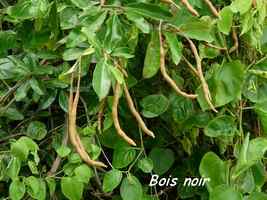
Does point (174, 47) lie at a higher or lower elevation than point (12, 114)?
higher

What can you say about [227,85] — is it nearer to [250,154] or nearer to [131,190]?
[250,154]

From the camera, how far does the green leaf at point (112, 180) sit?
98 cm

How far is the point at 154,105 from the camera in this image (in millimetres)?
1032

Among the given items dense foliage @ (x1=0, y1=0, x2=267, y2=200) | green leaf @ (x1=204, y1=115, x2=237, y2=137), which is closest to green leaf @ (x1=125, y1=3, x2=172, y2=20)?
dense foliage @ (x1=0, y1=0, x2=267, y2=200)

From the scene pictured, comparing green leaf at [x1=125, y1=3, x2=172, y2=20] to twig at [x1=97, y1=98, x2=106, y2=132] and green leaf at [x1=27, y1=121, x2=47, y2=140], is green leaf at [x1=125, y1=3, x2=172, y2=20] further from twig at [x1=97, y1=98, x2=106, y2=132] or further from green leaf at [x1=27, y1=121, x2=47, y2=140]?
green leaf at [x1=27, y1=121, x2=47, y2=140]

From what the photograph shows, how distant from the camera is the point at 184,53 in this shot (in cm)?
104

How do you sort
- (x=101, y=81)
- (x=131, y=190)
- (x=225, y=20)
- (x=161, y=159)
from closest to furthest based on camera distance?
1. (x=101, y=81)
2. (x=225, y=20)
3. (x=131, y=190)
4. (x=161, y=159)

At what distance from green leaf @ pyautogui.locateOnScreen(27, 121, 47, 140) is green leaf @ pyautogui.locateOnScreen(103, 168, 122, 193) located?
0.51ft

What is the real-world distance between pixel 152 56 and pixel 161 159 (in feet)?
1.02

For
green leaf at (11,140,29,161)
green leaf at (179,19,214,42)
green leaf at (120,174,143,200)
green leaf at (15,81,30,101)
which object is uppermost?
green leaf at (179,19,214,42)

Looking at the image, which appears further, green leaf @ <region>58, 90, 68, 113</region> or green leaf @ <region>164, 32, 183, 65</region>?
green leaf @ <region>58, 90, 68, 113</region>

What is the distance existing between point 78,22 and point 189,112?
0.28 metres

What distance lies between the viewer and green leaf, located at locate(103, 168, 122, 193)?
98 cm

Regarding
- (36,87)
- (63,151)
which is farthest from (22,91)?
(63,151)
